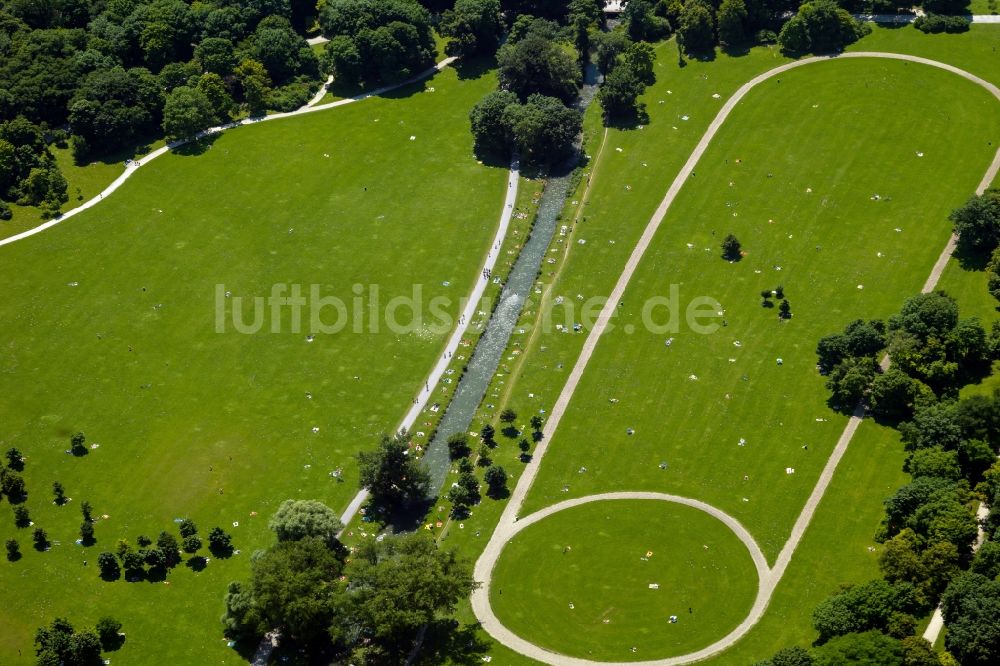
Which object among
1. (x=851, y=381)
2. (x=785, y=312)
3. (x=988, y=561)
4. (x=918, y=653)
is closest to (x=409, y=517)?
(x=851, y=381)

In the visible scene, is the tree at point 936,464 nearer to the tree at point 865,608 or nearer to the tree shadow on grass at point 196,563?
the tree at point 865,608

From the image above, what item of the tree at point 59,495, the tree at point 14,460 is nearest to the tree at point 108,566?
the tree at point 59,495

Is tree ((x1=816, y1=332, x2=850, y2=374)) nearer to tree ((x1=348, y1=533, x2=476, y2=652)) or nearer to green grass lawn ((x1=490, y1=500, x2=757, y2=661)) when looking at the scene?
green grass lawn ((x1=490, y1=500, x2=757, y2=661))

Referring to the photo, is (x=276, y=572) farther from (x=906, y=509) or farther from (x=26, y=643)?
(x=906, y=509)

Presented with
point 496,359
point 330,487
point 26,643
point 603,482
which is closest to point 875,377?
point 603,482

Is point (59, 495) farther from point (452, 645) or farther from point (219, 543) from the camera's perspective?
point (452, 645)

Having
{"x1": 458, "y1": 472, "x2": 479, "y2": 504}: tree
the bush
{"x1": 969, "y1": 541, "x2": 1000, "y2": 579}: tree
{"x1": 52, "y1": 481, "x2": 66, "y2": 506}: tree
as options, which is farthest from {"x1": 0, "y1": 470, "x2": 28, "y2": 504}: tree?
{"x1": 969, "y1": 541, "x2": 1000, "y2": 579}: tree

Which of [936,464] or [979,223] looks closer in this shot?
[936,464]

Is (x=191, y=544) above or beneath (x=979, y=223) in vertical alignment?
beneath
